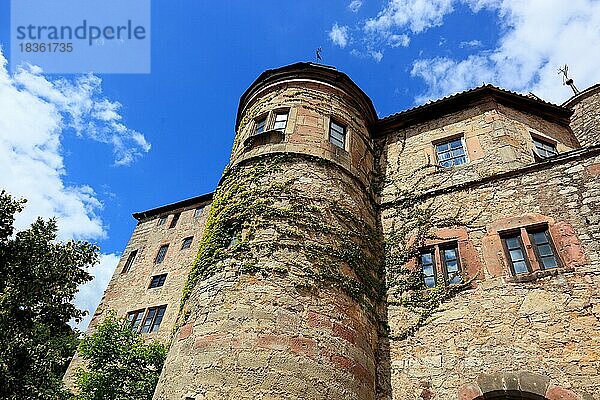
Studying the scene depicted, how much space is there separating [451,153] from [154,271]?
19118 mm

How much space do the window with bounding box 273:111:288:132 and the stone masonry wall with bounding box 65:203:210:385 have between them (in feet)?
43.4

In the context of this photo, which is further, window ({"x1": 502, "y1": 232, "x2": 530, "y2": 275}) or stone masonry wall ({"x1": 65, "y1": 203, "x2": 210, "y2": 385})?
stone masonry wall ({"x1": 65, "y1": 203, "x2": 210, "y2": 385})

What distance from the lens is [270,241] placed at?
9.38m

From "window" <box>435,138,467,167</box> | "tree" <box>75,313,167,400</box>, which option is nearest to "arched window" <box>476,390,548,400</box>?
"window" <box>435,138,467,167</box>

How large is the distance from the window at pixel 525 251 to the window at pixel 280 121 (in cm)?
697

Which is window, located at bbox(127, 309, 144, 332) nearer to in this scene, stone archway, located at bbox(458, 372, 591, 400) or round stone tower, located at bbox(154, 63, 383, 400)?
round stone tower, located at bbox(154, 63, 383, 400)

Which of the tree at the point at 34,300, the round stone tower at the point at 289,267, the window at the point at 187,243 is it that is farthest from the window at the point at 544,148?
the window at the point at 187,243

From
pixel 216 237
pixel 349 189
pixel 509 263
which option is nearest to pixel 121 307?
pixel 216 237

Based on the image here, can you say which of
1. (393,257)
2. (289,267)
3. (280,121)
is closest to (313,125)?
(280,121)

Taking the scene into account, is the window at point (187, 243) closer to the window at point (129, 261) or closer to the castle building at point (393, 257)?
the window at point (129, 261)

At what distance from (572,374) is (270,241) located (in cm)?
665

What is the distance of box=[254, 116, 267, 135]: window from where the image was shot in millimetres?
12656

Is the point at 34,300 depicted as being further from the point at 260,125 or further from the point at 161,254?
the point at 161,254

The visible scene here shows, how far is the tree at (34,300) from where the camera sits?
11977mm
